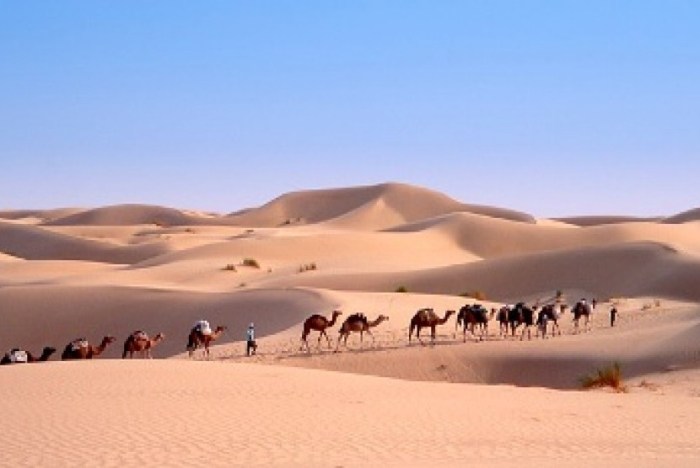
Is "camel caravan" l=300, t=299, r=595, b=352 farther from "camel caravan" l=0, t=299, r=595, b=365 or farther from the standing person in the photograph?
the standing person

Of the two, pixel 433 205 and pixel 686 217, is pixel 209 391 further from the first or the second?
pixel 433 205

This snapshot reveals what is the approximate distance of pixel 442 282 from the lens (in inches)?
1784

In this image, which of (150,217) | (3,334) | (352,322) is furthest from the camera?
(150,217)

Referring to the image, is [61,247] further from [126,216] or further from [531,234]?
[126,216]

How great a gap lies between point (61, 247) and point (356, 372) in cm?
6586

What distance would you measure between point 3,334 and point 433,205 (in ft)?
297

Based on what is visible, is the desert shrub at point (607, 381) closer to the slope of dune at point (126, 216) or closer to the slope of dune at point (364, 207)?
the slope of dune at point (364, 207)

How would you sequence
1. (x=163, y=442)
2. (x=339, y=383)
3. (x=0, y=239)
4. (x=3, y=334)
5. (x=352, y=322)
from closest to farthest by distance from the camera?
(x=163, y=442) → (x=339, y=383) → (x=352, y=322) → (x=3, y=334) → (x=0, y=239)

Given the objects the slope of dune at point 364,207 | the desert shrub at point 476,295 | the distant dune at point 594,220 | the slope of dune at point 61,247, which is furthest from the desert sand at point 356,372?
the distant dune at point 594,220

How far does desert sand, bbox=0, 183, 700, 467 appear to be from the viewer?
1177 centimetres

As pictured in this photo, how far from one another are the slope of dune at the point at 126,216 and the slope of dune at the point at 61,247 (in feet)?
107

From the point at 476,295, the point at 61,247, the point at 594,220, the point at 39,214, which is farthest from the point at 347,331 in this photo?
the point at 39,214

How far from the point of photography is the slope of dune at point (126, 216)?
135000 millimetres

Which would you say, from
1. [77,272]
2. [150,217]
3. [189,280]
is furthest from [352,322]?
[150,217]
